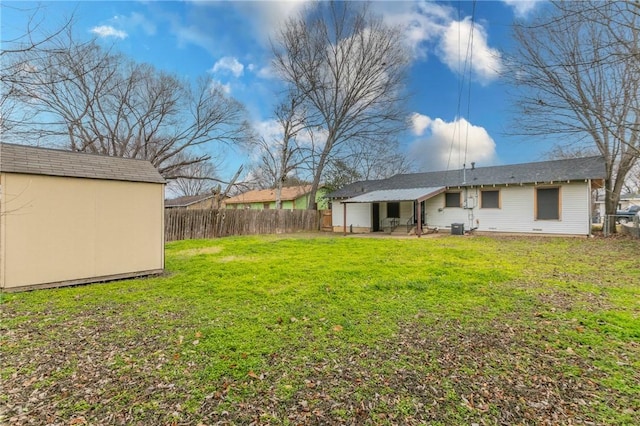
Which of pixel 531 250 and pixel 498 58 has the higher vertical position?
pixel 498 58

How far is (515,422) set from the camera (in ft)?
7.24

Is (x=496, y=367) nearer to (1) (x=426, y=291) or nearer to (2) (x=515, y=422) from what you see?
(2) (x=515, y=422)

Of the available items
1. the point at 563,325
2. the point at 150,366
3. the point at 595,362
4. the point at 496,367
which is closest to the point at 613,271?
the point at 563,325

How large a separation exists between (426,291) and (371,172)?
2601 centimetres

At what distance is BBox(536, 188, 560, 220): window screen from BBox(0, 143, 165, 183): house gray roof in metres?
15.8

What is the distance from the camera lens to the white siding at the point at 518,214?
515 inches

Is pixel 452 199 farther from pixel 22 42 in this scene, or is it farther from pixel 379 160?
pixel 22 42

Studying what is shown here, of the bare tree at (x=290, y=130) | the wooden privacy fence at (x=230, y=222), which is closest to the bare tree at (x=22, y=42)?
the wooden privacy fence at (x=230, y=222)

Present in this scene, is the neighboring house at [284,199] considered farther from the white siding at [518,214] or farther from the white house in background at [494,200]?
the white siding at [518,214]

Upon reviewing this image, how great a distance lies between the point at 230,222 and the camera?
52.6 feet

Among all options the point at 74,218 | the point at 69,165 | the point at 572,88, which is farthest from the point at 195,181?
the point at 572,88

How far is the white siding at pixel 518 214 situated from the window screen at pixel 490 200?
0.18 metres

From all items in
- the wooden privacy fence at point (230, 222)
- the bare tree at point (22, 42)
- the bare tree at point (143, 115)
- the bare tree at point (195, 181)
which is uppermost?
the bare tree at point (143, 115)

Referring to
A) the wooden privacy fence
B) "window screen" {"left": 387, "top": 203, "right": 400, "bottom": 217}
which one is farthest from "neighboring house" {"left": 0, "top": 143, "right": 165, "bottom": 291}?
"window screen" {"left": 387, "top": 203, "right": 400, "bottom": 217}
